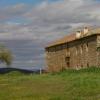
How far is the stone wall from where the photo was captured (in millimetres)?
61328

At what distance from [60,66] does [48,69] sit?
6.86 metres

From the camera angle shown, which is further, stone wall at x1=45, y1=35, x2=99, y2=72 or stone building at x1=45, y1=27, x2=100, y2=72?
stone wall at x1=45, y1=35, x2=99, y2=72

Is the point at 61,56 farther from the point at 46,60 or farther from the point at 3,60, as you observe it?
the point at 3,60

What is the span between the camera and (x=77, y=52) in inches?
2655

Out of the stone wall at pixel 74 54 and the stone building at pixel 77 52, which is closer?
the stone building at pixel 77 52

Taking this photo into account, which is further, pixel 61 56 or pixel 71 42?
pixel 61 56

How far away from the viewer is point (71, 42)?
6988 centimetres

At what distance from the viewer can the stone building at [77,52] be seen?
60.4 m

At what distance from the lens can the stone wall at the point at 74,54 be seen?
6133 cm

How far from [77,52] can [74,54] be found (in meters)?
1.35

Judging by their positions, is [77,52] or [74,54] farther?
[74,54]

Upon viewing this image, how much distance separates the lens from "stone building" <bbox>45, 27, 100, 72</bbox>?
60406 mm

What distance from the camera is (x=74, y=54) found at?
68688mm

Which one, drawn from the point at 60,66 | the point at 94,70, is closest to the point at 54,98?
the point at 94,70
